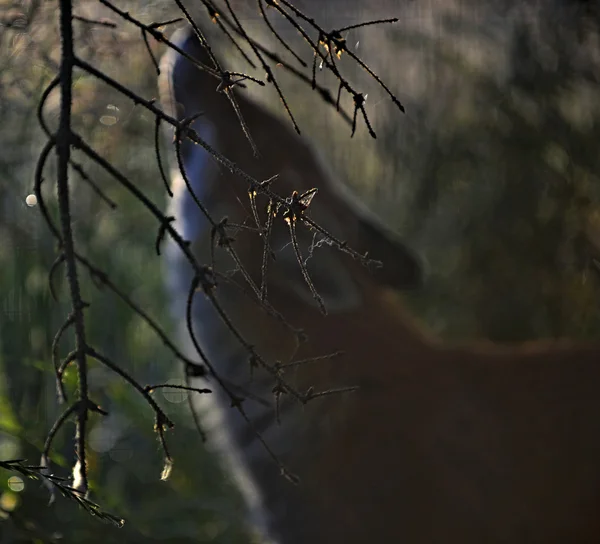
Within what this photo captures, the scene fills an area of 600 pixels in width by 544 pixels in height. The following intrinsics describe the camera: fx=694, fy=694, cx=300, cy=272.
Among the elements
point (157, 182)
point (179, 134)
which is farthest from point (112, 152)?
point (179, 134)

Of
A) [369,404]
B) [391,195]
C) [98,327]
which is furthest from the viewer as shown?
[391,195]

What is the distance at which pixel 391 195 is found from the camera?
1126 mm

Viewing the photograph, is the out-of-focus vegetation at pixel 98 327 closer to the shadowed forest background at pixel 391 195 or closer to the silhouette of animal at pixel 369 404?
the shadowed forest background at pixel 391 195

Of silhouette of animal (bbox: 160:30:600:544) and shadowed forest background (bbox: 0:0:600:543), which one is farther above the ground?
shadowed forest background (bbox: 0:0:600:543)

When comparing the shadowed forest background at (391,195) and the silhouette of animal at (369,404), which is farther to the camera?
the shadowed forest background at (391,195)

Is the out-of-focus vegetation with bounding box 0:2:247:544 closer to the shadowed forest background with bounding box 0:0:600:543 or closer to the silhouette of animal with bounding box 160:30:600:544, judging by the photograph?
the shadowed forest background with bounding box 0:0:600:543

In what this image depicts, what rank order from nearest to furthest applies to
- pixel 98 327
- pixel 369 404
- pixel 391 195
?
pixel 369 404 → pixel 98 327 → pixel 391 195

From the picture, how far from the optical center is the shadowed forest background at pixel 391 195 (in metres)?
0.78

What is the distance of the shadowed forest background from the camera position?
776 mm

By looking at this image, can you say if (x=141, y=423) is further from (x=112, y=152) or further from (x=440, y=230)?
(x=440, y=230)

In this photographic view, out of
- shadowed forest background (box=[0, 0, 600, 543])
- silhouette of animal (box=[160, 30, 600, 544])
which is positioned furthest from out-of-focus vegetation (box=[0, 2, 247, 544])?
silhouette of animal (box=[160, 30, 600, 544])

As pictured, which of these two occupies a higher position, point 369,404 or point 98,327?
point 98,327

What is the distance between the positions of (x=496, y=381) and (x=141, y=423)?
44cm

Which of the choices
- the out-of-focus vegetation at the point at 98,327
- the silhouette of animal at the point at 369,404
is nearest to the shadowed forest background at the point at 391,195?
the out-of-focus vegetation at the point at 98,327
